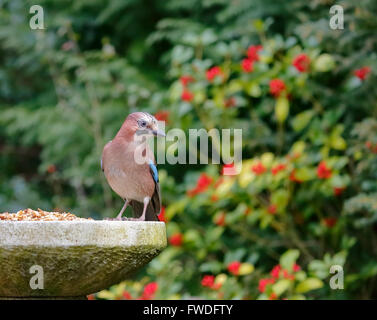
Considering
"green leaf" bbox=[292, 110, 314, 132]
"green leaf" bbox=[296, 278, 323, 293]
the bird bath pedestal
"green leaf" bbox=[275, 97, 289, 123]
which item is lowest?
"green leaf" bbox=[296, 278, 323, 293]

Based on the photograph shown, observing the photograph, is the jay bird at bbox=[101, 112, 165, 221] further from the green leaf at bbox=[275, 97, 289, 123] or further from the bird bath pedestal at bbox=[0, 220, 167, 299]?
the green leaf at bbox=[275, 97, 289, 123]

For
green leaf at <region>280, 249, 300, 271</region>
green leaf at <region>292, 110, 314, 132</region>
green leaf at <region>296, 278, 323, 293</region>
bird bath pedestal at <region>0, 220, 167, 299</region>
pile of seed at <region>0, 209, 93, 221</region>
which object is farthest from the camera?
green leaf at <region>292, 110, 314, 132</region>

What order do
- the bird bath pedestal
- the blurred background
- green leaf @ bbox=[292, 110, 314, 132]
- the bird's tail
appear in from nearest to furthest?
1. the bird bath pedestal
2. the bird's tail
3. the blurred background
4. green leaf @ bbox=[292, 110, 314, 132]

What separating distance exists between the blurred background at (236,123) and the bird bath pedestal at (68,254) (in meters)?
1.64

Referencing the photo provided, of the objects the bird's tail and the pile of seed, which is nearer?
the pile of seed

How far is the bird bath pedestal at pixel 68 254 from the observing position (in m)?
2.75

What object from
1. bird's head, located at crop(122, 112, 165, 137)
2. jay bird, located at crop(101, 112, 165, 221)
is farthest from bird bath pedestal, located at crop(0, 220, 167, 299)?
bird's head, located at crop(122, 112, 165, 137)

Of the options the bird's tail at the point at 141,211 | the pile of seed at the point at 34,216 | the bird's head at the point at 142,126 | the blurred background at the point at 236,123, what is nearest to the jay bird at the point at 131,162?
the bird's head at the point at 142,126

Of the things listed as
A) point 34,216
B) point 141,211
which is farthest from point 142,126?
point 34,216

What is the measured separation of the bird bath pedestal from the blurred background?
164 cm

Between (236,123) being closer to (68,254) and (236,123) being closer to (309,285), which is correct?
(309,285)

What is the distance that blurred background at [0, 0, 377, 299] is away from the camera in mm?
5051

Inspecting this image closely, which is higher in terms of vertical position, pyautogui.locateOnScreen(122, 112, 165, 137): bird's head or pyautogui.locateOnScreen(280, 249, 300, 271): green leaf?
pyautogui.locateOnScreen(122, 112, 165, 137): bird's head

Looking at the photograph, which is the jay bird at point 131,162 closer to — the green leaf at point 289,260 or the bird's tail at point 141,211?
the bird's tail at point 141,211
